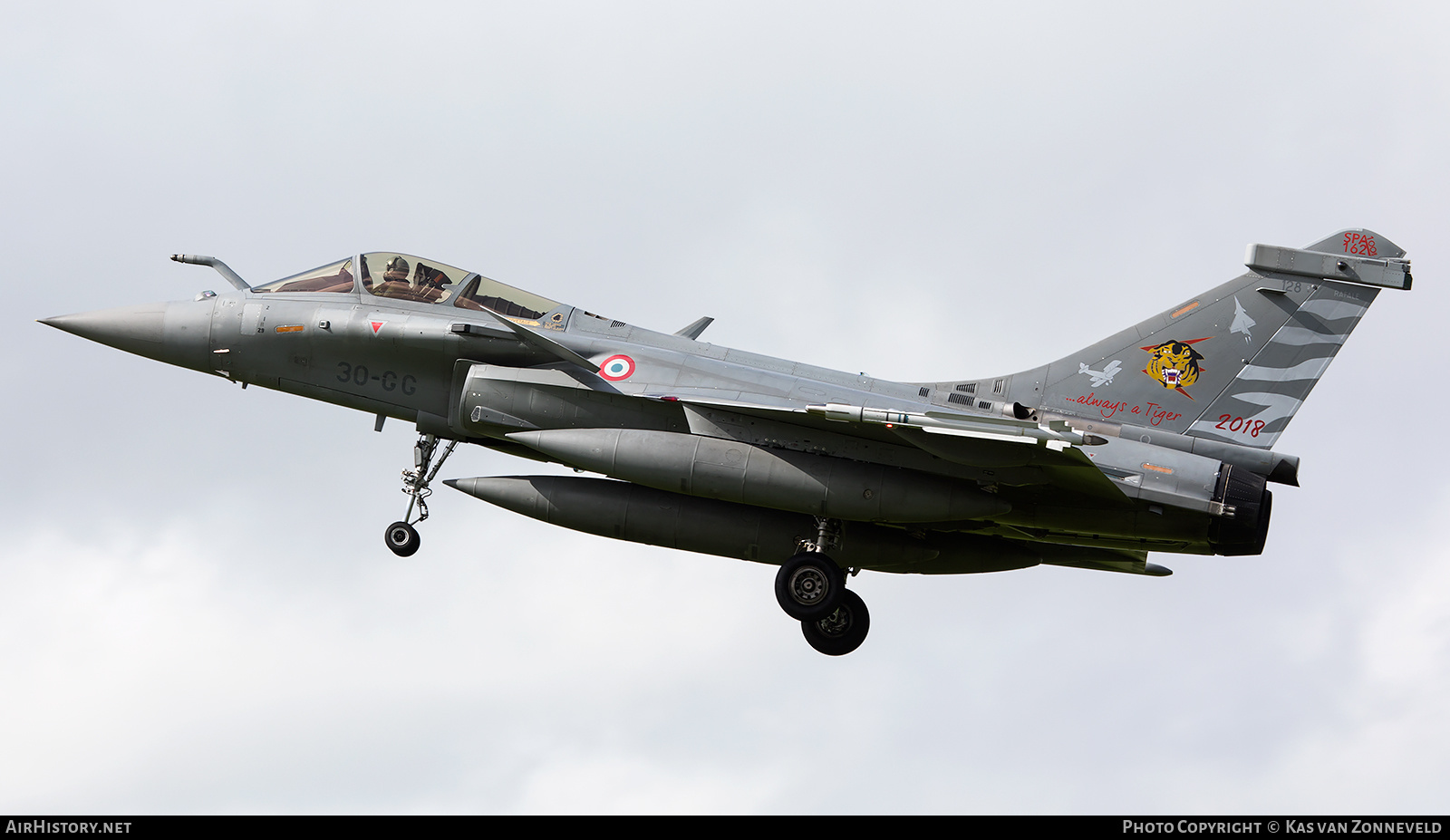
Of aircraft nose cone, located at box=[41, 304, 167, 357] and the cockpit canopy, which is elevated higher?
the cockpit canopy

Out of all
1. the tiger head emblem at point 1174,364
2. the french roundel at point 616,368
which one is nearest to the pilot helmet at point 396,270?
the french roundel at point 616,368

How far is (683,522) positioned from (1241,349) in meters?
6.33

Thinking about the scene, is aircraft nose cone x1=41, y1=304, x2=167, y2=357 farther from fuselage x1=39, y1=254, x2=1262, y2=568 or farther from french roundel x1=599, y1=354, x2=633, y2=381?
french roundel x1=599, y1=354, x2=633, y2=381

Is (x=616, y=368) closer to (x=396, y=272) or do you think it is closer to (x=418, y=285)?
(x=418, y=285)

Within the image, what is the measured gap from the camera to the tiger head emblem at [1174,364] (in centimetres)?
1616

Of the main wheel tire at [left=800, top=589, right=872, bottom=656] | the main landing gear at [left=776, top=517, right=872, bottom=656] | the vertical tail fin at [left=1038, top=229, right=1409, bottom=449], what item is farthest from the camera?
the main wheel tire at [left=800, top=589, right=872, bottom=656]

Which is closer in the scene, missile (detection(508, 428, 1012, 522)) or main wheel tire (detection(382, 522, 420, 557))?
missile (detection(508, 428, 1012, 522))

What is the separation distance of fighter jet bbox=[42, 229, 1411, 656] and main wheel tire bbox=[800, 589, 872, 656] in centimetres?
3

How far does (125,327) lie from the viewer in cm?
1706

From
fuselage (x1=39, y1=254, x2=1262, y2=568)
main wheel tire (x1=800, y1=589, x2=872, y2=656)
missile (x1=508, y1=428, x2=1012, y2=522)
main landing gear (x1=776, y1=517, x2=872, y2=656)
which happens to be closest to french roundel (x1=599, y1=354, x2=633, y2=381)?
fuselage (x1=39, y1=254, x2=1262, y2=568)

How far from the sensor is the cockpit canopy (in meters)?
16.8
